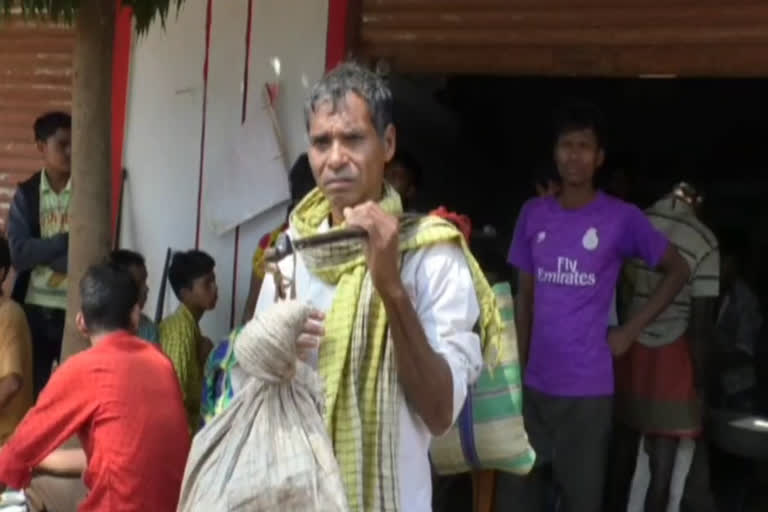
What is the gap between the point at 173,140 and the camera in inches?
207

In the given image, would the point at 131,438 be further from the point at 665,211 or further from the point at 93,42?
the point at 665,211

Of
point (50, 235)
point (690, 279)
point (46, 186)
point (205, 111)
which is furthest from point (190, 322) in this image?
point (690, 279)

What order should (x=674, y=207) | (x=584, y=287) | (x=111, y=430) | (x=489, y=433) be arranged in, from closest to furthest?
(x=489, y=433) < (x=111, y=430) < (x=584, y=287) < (x=674, y=207)

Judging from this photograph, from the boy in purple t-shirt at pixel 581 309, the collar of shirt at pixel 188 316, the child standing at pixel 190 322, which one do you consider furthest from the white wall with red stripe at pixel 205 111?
the boy in purple t-shirt at pixel 581 309

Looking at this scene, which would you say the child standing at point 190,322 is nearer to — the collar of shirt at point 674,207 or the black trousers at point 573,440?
the black trousers at point 573,440

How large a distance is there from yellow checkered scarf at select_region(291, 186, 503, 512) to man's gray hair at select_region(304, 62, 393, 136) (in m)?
0.19

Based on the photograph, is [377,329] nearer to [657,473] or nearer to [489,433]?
[489,433]

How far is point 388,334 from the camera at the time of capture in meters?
2.08

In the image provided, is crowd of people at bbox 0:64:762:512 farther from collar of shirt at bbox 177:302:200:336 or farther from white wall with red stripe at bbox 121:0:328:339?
white wall with red stripe at bbox 121:0:328:339

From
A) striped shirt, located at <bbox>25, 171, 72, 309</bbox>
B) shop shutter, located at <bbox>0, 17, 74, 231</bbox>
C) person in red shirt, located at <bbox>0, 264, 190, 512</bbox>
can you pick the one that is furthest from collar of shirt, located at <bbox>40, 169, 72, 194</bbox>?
person in red shirt, located at <bbox>0, 264, 190, 512</bbox>

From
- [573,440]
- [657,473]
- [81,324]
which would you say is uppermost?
[81,324]

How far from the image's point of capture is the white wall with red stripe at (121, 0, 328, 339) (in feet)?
16.4

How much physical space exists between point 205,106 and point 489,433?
9.51 ft

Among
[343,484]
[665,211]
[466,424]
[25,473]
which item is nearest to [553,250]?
[665,211]
